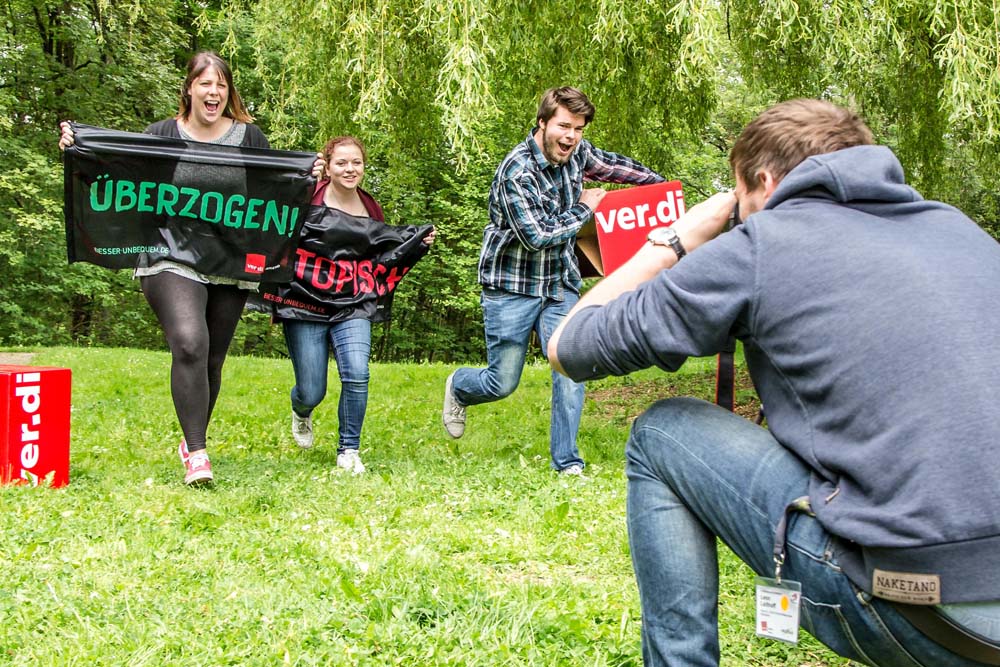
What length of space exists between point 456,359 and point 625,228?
21.1 m

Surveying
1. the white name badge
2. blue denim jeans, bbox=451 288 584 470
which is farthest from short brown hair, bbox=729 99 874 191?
blue denim jeans, bbox=451 288 584 470

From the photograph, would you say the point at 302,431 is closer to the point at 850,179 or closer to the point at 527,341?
the point at 527,341

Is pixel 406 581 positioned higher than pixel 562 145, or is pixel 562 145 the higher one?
pixel 562 145

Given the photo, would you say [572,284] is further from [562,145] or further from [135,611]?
[135,611]

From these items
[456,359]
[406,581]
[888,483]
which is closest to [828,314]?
[888,483]

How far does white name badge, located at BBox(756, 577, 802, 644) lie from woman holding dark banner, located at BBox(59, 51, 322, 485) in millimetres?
3522

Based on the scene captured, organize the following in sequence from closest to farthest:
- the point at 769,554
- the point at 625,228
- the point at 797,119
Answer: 1. the point at 769,554
2. the point at 797,119
3. the point at 625,228

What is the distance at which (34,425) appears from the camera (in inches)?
196

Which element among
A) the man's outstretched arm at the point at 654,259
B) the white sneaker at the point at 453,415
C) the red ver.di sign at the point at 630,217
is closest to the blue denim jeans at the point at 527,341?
the red ver.di sign at the point at 630,217

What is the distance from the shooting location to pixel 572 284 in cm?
563

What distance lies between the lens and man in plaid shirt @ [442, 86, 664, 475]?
5289 mm

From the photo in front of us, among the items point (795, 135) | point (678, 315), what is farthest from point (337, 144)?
point (678, 315)

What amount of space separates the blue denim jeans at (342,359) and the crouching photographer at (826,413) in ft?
11.3

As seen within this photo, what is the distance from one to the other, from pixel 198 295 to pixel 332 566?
212 cm
